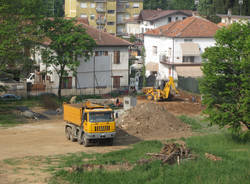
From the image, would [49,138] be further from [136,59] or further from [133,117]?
[136,59]

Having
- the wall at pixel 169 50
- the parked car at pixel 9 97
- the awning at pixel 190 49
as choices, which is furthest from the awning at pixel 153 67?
the parked car at pixel 9 97

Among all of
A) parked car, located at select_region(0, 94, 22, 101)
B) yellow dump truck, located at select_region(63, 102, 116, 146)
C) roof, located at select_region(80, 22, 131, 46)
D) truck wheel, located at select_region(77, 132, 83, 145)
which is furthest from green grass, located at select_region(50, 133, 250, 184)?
roof, located at select_region(80, 22, 131, 46)

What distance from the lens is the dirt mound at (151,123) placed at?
131ft

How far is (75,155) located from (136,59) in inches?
2370

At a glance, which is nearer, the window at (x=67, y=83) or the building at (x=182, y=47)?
the window at (x=67, y=83)

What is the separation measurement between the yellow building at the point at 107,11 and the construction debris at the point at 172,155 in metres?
93.6

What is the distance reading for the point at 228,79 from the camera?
3338 cm

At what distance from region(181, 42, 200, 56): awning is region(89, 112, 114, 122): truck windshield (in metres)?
42.4

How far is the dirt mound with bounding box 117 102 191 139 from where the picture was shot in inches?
1571

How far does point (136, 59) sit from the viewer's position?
292 ft

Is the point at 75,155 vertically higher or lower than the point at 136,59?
lower

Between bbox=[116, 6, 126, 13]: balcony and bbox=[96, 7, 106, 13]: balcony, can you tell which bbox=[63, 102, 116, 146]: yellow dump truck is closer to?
bbox=[96, 7, 106, 13]: balcony

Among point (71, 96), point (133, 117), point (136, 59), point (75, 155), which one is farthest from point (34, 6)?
point (136, 59)

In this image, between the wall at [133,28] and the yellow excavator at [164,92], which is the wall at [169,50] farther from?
the wall at [133,28]
